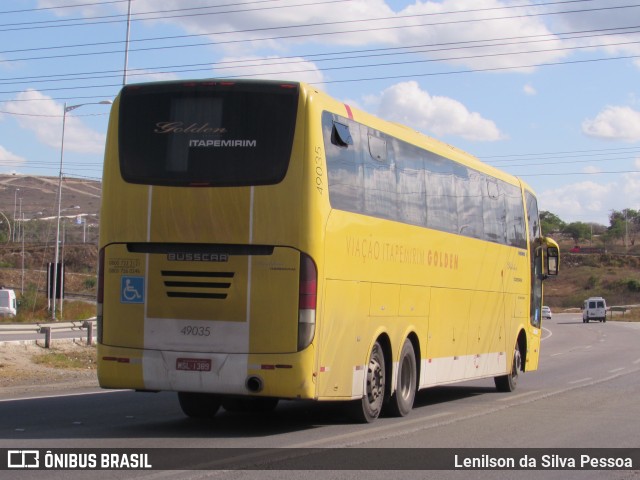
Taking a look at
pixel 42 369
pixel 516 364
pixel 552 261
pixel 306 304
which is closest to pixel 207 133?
pixel 306 304

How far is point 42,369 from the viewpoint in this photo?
2378cm

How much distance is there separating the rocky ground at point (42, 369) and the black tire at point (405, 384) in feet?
21.8

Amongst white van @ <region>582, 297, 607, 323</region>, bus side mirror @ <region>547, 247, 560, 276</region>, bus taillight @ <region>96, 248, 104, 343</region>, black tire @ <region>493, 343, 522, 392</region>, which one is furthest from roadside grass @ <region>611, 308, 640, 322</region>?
bus taillight @ <region>96, 248, 104, 343</region>

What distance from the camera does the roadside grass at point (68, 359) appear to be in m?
24.8

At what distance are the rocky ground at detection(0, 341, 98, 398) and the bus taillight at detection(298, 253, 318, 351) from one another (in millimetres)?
7349

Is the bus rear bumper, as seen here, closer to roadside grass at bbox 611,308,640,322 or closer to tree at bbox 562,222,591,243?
roadside grass at bbox 611,308,640,322

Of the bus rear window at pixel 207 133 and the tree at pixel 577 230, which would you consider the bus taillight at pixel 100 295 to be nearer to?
the bus rear window at pixel 207 133

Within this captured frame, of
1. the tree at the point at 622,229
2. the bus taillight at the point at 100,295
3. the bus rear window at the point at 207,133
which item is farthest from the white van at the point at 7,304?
the tree at the point at 622,229

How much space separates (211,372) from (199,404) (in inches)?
89.7

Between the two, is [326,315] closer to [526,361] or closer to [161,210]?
[161,210]

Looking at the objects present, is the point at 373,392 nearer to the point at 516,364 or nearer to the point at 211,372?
the point at 211,372

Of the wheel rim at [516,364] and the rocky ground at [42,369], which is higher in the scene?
the wheel rim at [516,364]

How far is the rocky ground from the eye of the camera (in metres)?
19.6

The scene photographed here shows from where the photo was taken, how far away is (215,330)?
12023 millimetres
